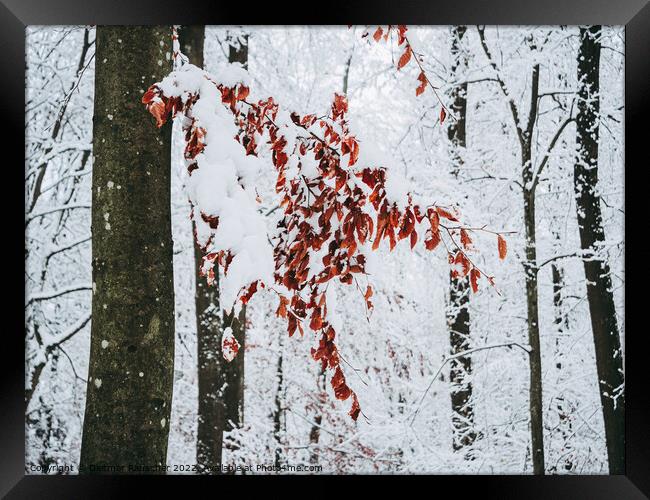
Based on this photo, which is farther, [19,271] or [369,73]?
[369,73]

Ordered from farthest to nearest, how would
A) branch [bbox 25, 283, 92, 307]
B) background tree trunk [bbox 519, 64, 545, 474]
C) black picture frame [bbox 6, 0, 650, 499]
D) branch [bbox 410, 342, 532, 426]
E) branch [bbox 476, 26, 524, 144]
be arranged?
1. branch [bbox 410, 342, 532, 426]
2. branch [bbox 476, 26, 524, 144]
3. background tree trunk [bbox 519, 64, 545, 474]
4. branch [bbox 25, 283, 92, 307]
5. black picture frame [bbox 6, 0, 650, 499]

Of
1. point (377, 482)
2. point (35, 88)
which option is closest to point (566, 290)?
point (377, 482)

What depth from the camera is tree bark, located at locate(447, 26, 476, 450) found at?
3.13 m

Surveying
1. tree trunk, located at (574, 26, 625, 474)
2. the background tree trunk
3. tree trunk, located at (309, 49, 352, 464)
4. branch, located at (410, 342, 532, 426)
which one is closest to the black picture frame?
tree trunk, located at (574, 26, 625, 474)

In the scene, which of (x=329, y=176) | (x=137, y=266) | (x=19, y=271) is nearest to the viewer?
(x=329, y=176)

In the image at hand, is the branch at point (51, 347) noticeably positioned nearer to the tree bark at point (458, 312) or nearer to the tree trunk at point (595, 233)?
the tree bark at point (458, 312)

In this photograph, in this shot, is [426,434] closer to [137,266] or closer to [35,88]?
[137,266]

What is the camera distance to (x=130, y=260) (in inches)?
77.7

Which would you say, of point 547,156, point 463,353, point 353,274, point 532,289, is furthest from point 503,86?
point 353,274

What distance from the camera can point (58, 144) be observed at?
2.78m

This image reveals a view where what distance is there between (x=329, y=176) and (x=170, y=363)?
981mm

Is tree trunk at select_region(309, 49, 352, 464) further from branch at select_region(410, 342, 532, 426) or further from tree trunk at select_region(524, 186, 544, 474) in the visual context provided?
tree trunk at select_region(524, 186, 544, 474)

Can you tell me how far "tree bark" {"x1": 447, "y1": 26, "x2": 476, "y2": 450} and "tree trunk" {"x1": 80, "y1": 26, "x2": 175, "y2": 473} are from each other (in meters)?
1.76
